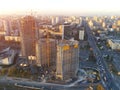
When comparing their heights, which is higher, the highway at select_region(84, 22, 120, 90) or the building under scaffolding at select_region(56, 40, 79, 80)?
the building under scaffolding at select_region(56, 40, 79, 80)

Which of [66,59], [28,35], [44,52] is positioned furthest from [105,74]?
[28,35]

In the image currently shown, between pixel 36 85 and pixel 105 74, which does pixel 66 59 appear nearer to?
pixel 36 85

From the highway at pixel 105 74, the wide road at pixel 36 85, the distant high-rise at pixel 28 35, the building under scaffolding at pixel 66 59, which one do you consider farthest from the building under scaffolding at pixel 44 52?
the highway at pixel 105 74

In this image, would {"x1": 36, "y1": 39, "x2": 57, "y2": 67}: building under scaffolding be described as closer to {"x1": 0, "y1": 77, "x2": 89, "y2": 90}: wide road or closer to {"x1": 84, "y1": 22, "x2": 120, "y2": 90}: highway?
{"x1": 0, "y1": 77, "x2": 89, "y2": 90}: wide road

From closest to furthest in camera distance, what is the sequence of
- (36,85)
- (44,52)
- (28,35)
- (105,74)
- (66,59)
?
(36,85) → (66,59) → (105,74) → (44,52) → (28,35)

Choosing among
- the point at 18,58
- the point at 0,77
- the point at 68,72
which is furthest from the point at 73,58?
the point at 18,58

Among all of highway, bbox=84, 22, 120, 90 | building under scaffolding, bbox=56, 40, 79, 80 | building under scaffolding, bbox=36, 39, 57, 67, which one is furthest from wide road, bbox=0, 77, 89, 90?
building under scaffolding, bbox=36, 39, 57, 67
